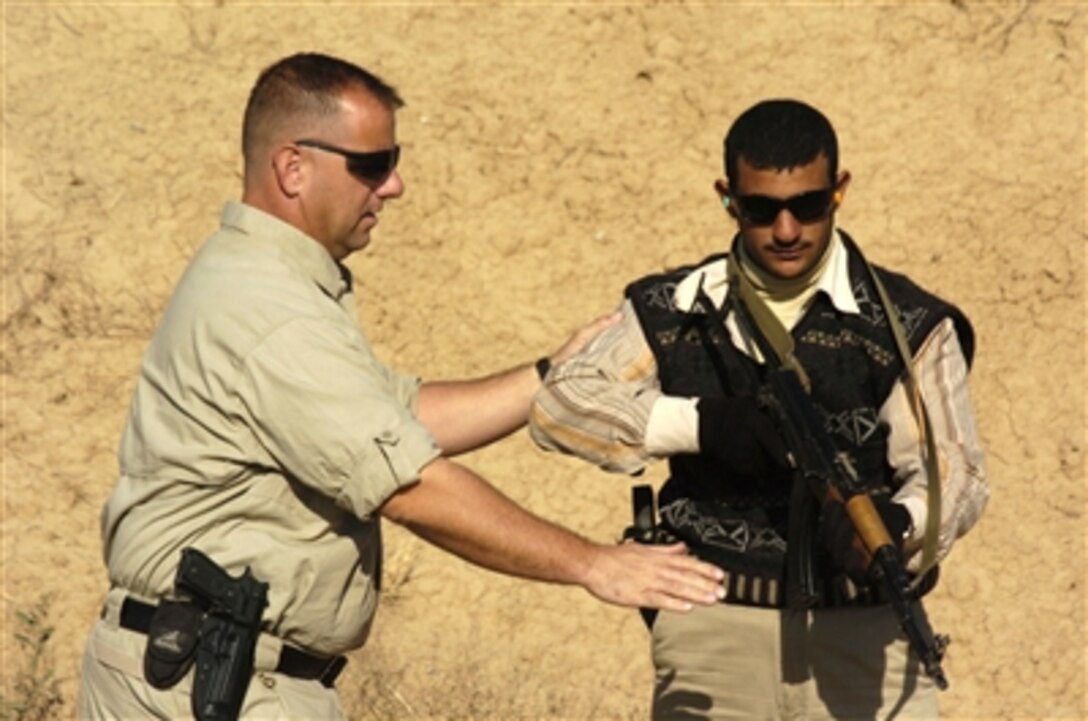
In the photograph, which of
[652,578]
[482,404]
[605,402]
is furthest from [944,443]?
[482,404]

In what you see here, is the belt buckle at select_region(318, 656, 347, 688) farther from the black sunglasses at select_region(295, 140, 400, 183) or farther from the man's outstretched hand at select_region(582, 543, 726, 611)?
the black sunglasses at select_region(295, 140, 400, 183)

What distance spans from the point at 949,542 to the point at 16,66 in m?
6.47

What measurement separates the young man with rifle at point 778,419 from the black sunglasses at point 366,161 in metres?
0.67

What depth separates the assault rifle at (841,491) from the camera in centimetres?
452

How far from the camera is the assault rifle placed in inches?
178

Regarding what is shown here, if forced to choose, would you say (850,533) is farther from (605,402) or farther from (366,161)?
(366,161)

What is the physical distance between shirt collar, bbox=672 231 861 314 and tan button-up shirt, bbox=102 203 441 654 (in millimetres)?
855

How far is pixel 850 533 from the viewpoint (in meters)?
4.63

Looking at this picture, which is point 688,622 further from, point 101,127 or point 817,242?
point 101,127

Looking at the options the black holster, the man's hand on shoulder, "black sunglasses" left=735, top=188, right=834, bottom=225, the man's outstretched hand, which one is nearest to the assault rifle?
"black sunglasses" left=735, top=188, right=834, bottom=225

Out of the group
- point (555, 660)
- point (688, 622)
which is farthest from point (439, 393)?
point (555, 660)

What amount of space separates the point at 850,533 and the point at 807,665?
571 mm

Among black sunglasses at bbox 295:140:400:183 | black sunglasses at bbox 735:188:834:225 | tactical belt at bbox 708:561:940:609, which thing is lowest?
tactical belt at bbox 708:561:940:609

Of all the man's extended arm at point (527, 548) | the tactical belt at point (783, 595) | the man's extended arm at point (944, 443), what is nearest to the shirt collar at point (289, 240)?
the man's extended arm at point (527, 548)
